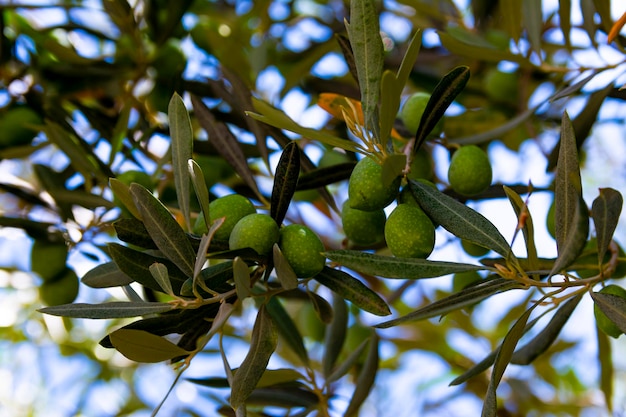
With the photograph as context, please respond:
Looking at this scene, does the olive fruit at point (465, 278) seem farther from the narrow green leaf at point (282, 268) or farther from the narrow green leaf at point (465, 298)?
the narrow green leaf at point (282, 268)

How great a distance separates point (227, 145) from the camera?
1.31 m

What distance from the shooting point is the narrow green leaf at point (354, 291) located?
984mm

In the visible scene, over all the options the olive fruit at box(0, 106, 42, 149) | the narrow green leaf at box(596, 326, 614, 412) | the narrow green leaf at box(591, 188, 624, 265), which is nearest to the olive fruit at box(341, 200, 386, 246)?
the narrow green leaf at box(591, 188, 624, 265)

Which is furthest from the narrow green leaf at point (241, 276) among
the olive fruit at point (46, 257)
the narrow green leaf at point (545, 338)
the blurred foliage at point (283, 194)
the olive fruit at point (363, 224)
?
the olive fruit at point (46, 257)

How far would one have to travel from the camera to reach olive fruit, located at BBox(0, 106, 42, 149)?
5.56ft

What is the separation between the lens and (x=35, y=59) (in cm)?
181

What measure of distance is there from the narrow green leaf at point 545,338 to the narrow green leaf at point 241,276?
23.4 inches

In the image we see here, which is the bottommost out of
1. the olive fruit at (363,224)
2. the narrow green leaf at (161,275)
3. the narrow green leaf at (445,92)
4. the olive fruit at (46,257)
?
the narrow green leaf at (161,275)

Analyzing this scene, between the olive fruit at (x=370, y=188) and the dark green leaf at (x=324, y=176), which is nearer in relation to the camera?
the olive fruit at (x=370, y=188)

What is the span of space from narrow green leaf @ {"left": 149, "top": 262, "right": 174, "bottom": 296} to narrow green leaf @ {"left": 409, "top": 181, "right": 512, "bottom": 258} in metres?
0.40

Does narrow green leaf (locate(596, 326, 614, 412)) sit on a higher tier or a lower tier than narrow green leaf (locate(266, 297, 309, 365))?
lower

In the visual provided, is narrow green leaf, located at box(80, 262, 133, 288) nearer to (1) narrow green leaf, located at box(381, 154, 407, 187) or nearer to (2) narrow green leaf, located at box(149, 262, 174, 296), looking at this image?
(2) narrow green leaf, located at box(149, 262, 174, 296)

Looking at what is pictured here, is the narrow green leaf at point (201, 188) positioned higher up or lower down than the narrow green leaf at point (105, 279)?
higher up

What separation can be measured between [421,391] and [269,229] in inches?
74.8
